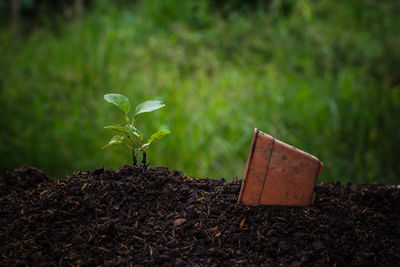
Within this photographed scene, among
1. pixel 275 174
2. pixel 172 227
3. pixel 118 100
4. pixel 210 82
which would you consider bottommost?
pixel 172 227

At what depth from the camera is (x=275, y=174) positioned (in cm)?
123

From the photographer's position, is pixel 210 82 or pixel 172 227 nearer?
pixel 172 227

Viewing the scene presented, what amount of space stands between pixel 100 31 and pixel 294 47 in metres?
2.02

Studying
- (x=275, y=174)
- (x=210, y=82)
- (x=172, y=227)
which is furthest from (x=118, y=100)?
(x=210, y=82)

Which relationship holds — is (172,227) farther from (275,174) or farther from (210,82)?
(210,82)

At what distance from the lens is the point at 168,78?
362cm

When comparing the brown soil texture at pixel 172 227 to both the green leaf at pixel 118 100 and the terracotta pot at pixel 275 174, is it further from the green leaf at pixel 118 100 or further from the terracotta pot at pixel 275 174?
the green leaf at pixel 118 100

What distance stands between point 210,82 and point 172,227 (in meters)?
2.77

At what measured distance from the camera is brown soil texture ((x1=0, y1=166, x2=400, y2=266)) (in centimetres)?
103

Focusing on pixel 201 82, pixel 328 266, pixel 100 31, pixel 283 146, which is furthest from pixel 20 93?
pixel 328 266

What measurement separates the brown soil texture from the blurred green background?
5.09 ft

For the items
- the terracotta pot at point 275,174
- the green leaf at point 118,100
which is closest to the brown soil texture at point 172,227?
the terracotta pot at point 275,174

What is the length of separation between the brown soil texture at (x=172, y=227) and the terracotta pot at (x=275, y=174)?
35 millimetres

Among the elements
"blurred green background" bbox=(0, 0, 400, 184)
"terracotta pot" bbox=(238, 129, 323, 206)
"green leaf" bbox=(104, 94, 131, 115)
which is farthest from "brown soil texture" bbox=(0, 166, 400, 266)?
"blurred green background" bbox=(0, 0, 400, 184)
